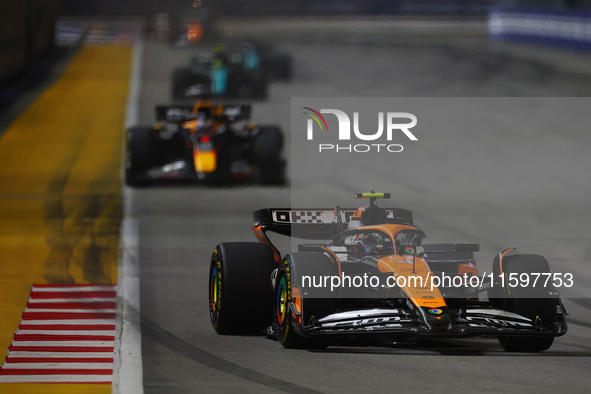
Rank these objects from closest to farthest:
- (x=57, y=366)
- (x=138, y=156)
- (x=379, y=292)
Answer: (x=57, y=366) → (x=379, y=292) → (x=138, y=156)

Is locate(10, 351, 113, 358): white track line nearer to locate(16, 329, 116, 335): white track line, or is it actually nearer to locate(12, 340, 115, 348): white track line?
locate(12, 340, 115, 348): white track line

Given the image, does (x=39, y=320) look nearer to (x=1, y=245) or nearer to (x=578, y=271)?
(x=1, y=245)

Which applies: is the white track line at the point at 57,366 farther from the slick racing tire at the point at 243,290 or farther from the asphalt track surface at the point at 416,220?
the slick racing tire at the point at 243,290

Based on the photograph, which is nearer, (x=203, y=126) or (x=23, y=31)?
(x=203, y=126)

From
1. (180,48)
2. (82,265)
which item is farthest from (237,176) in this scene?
(180,48)

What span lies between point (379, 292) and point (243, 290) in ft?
3.97

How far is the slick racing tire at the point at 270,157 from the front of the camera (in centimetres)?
2081

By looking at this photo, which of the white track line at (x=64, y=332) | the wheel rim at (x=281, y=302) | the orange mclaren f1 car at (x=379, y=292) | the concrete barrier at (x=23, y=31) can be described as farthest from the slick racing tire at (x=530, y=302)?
the concrete barrier at (x=23, y=31)

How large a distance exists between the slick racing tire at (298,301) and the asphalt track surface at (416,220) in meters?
0.14

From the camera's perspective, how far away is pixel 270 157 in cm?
2080

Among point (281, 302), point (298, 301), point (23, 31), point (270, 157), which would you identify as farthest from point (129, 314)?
point (23, 31)

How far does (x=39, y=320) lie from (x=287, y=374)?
3185 mm

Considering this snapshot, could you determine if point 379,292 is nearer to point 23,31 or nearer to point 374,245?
point 374,245

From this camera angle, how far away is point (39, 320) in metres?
10.9
